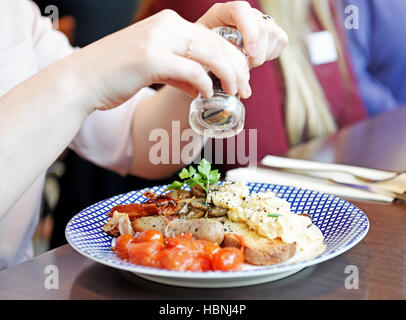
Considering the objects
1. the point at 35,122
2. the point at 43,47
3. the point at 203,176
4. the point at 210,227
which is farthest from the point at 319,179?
the point at 43,47

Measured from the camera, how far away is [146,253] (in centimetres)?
67

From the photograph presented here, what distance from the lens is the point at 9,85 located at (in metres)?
1.24

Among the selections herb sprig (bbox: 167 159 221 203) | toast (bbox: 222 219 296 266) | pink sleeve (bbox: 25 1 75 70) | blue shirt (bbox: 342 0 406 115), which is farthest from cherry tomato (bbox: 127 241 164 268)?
blue shirt (bbox: 342 0 406 115)

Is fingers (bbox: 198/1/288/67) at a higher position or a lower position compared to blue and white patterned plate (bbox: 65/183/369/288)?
higher

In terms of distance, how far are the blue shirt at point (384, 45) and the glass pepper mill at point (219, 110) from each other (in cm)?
229

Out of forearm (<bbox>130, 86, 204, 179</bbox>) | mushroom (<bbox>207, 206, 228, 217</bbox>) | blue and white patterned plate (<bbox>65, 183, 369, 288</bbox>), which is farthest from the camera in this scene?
forearm (<bbox>130, 86, 204, 179</bbox>)

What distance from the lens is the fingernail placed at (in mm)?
816

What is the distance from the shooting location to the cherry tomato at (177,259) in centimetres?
65

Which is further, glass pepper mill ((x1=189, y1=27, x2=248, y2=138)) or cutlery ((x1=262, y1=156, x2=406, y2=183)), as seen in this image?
cutlery ((x1=262, y1=156, x2=406, y2=183))

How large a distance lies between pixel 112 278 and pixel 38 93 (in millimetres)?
294

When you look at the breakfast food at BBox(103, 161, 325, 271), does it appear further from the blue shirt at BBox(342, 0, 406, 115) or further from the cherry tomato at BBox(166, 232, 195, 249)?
the blue shirt at BBox(342, 0, 406, 115)

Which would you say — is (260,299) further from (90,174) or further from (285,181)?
(90,174)

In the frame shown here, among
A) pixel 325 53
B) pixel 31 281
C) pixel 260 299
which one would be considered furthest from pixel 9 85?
pixel 325 53

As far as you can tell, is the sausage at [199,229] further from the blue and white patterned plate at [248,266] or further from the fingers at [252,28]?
the fingers at [252,28]
